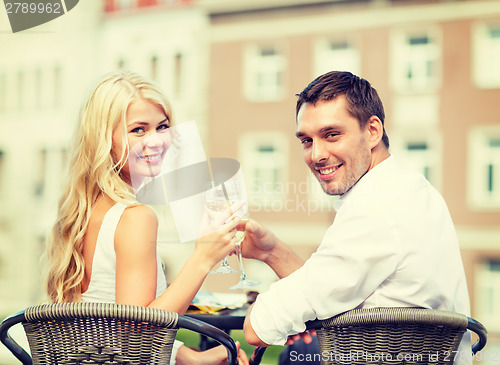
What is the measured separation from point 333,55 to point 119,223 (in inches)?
503

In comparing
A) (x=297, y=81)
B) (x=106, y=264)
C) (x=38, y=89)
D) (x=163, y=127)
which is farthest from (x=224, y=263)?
(x=38, y=89)

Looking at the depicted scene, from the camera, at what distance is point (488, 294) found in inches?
516

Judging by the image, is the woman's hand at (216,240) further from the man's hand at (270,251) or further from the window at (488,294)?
the window at (488,294)

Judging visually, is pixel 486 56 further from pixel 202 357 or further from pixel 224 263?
pixel 202 357

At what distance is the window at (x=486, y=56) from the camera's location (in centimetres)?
1284

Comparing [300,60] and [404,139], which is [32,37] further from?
[404,139]

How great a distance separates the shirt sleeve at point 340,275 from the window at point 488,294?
12384 mm

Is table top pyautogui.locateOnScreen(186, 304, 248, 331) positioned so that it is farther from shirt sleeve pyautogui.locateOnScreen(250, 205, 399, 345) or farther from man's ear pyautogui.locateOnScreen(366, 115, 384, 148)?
man's ear pyautogui.locateOnScreen(366, 115, 384, 148)

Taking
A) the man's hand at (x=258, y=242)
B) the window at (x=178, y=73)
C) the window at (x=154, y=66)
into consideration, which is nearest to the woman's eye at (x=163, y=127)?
the man's hand at (x=258, y=242)

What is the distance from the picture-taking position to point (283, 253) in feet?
6.82

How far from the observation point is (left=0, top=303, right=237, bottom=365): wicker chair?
4.38 ft

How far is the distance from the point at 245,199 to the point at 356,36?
12.5 meters

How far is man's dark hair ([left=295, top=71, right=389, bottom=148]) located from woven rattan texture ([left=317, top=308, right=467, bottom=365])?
0.67 metres

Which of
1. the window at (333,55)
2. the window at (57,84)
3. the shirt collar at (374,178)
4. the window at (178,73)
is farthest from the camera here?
the window at (57,84)
